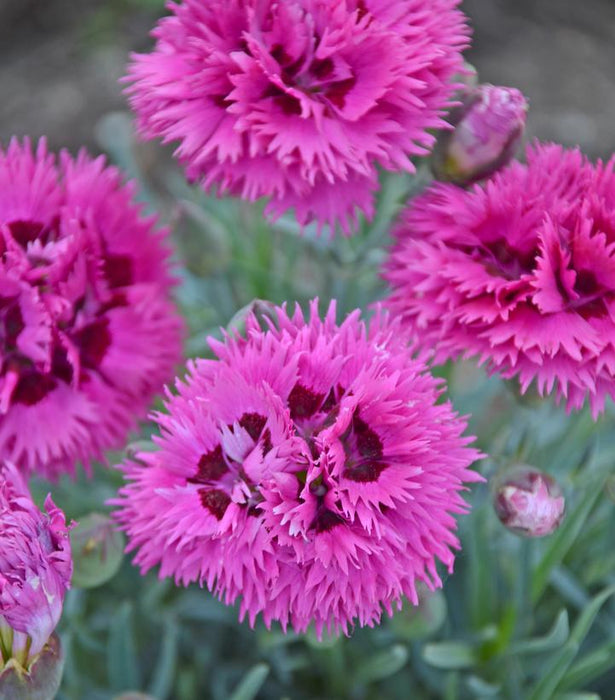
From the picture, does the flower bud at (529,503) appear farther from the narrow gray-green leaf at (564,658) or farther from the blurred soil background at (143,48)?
the blurred soil background at (143,48)

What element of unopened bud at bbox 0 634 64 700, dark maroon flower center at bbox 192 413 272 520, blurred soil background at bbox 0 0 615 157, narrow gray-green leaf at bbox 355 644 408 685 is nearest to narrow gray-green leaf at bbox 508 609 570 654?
narrow gray-green leaf at bbox 355 644 408 685

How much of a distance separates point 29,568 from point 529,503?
1.66 feet

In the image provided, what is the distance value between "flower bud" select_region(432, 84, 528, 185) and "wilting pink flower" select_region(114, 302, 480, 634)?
0.79 feet

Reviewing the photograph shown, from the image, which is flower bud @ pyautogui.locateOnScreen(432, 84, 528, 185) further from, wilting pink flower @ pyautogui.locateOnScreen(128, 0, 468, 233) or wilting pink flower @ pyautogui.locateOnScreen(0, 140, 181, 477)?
wilting pink flower @ pyautogui.locateOnScreen(0, 140, 181, 477)

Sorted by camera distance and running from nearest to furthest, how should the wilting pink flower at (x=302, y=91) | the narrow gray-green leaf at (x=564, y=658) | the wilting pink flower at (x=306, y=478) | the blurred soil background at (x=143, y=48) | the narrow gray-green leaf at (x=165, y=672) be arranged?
the wilting pink flower at (x=306, y=478), the wilting pink flower at (x=302, y=91), the narrow gray-green leaf at (x=564, y=658), the narrow gray-green leaf at (x=165, y=672), the blurred soil background at (x=143, y=48)

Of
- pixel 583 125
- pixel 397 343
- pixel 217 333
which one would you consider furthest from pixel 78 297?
pixel 583 125

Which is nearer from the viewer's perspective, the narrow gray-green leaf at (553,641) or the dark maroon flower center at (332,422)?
the dark maroon flower center at (332,422)

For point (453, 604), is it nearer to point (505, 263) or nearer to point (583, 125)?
point (505, 263)

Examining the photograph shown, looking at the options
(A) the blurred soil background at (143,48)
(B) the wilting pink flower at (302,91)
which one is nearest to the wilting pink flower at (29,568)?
(B) the wilting pink flower at (302,91)

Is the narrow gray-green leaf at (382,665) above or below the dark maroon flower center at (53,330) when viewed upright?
below

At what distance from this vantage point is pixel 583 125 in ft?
9.46

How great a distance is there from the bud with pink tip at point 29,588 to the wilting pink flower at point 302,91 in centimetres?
37

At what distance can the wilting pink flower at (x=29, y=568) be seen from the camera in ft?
2.71

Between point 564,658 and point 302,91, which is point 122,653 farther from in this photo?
point 302,91
